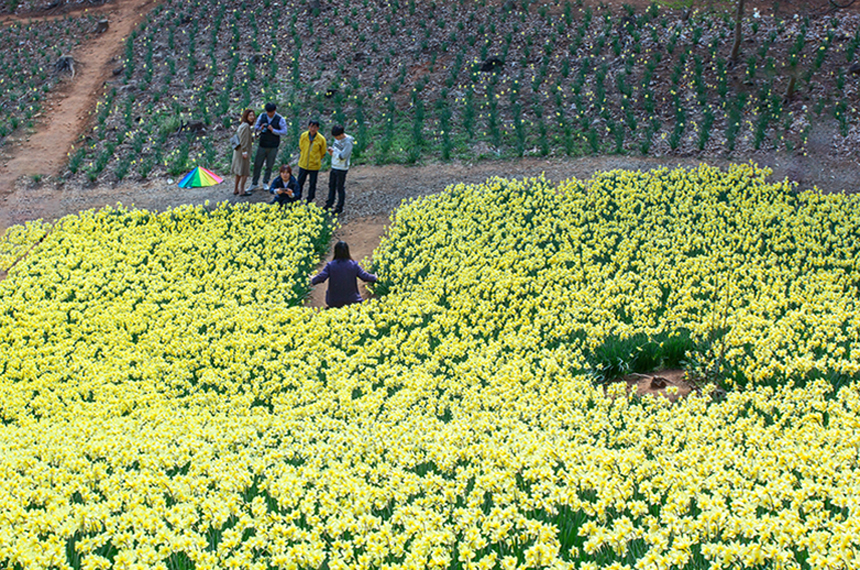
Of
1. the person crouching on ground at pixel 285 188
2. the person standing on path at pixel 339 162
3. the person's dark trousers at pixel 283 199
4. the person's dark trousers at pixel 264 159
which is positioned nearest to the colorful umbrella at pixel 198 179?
the person's dark trousers at pixel 264 159

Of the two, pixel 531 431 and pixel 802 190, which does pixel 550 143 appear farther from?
pixel 531 431

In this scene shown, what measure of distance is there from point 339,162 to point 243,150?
9.04 ft

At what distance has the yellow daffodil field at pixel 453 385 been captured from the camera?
4660 mm

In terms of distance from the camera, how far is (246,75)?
25484 mm

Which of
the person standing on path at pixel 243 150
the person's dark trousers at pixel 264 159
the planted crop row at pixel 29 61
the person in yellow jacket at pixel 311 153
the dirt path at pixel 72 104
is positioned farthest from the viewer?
the planted crop row at pixel 29 61

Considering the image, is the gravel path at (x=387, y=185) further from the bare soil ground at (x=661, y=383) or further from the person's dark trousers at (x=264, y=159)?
the bare soil ground at (x=661, y=383)

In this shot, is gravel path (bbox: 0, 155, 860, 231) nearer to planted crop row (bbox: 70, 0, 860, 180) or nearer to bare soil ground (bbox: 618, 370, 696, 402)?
planted crop row (bbox: 70, 0, 860, 180)

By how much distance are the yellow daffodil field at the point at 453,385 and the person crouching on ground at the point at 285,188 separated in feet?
1.62

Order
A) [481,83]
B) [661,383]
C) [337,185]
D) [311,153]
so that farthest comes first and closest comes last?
[481,83], [337,185], [311,153], [661,383]

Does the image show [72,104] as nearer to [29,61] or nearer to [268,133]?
[29,61]

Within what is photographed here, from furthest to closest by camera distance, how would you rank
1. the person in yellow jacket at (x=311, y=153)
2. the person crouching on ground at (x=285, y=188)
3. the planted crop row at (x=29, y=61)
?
the planted crop row at (x=29, y=61), the person crouching on ground at (x=285, y=188), the person in yellow jacket at (x=311, y=153)

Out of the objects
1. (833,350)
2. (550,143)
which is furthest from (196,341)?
(550,143)

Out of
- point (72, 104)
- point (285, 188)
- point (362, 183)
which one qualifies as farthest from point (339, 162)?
point (72, 104)

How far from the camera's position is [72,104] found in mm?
25953
